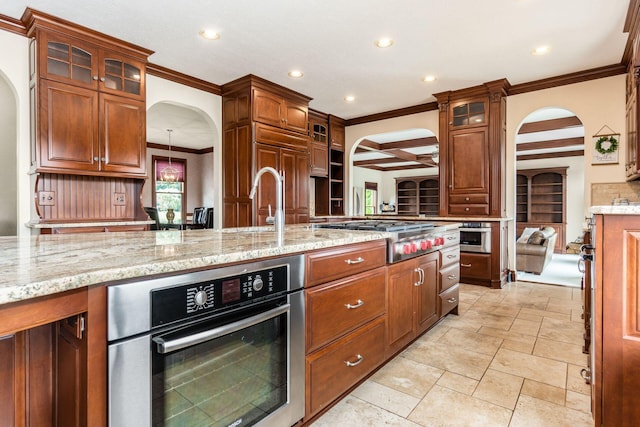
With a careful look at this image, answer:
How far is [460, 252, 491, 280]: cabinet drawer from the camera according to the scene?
445cm

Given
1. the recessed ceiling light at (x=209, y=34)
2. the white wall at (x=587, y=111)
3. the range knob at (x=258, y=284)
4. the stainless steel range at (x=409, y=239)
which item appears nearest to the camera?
the range knob at (x=258, y=284)

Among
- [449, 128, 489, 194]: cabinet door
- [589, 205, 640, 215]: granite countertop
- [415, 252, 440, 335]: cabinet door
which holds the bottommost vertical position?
[415, 252, 440, 335]: cabinet door

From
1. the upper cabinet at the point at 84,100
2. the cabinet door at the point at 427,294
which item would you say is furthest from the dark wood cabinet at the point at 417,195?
the upper cabinet at the point at 84,100

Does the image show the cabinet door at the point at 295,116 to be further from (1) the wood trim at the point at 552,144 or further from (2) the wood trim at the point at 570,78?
(1) the wood trim at the point at 552,144

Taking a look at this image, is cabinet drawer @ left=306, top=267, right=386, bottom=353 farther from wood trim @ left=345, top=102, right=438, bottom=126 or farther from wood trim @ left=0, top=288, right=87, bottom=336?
wood trim @ left=345, top=102, right=438, bottom=126

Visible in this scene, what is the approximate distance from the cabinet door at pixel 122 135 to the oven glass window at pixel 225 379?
2.93m

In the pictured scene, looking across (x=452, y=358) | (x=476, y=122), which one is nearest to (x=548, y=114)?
(x=476, y=122)

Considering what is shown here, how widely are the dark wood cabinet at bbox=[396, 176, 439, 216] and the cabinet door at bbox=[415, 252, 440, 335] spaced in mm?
8799

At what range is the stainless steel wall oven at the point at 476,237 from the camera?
4.44m

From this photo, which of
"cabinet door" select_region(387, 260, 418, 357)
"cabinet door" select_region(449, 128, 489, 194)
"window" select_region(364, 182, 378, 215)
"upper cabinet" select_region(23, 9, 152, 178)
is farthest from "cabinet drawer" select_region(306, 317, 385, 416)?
"window" select_region(364, 182, 378, 215)

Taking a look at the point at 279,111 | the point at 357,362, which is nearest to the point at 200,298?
the point at 357,362

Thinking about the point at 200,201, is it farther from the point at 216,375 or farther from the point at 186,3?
the point at 216,375

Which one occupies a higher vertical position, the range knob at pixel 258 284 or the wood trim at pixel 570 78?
the wood trim at pixel 570 78

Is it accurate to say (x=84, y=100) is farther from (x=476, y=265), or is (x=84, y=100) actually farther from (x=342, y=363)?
(x=476, y=265)
